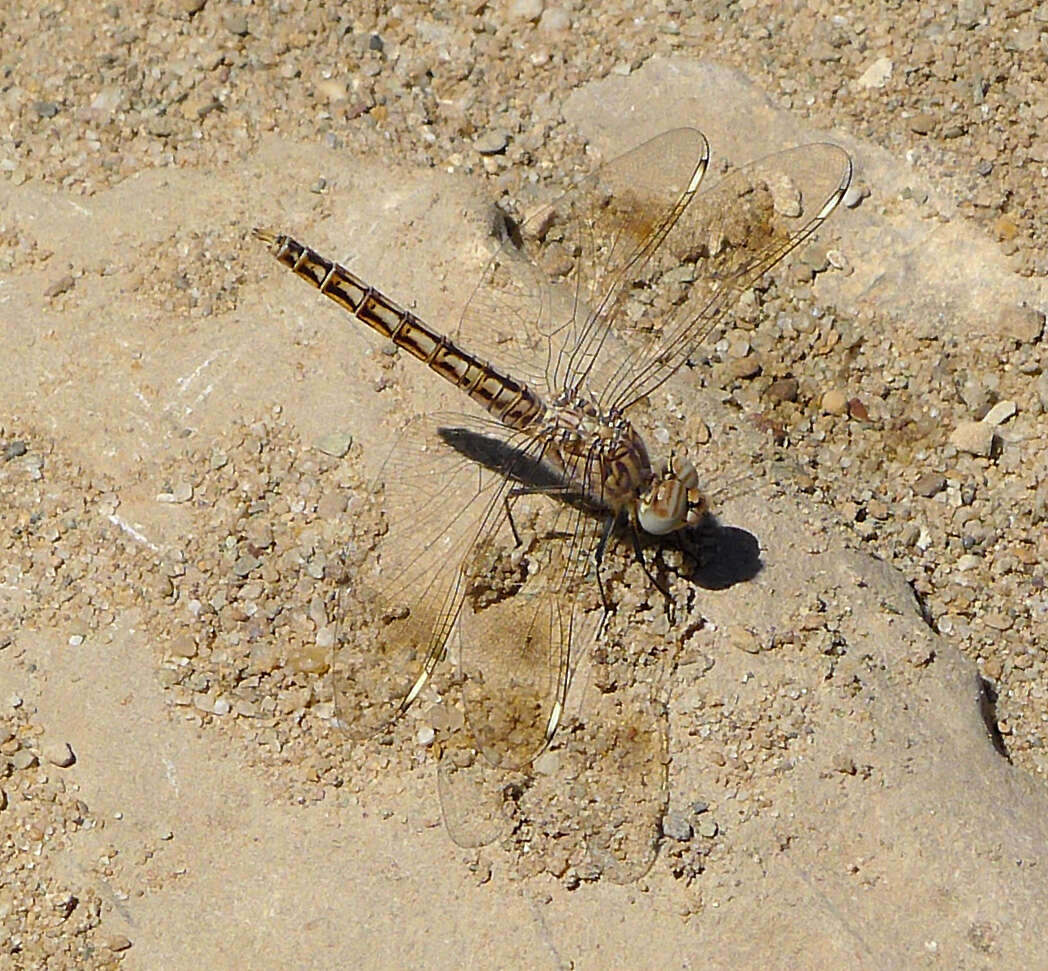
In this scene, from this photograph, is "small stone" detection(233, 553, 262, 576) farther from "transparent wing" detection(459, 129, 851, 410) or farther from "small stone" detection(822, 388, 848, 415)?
"small stone" detection(822, 388, 848, 415)

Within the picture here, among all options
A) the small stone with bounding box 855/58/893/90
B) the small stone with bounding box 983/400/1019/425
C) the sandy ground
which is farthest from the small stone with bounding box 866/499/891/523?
the small stone with bounding box 855/58/893/90

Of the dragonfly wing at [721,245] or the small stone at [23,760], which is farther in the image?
the dragonfly wing at [721,245]

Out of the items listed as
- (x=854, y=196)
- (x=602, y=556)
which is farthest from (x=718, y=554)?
(x=854, y=196)

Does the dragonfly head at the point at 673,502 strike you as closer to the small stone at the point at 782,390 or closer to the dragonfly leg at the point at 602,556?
the dragonfly leg at the point at 602,556

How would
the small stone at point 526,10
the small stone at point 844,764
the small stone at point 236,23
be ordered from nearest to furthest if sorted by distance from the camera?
the small stone at point 844,764
the small stone at point 236,23
the small stone at point 526,10

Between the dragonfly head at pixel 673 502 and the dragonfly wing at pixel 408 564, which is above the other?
the dragonfly head at pixel 673 502

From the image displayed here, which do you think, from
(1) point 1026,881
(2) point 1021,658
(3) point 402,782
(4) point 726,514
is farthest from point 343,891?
(2) point 1021,658

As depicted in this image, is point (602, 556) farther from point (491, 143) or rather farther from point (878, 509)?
point (491, 143)

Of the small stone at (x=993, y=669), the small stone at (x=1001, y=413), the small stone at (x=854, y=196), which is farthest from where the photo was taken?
the small stone at (x=854, y=196)

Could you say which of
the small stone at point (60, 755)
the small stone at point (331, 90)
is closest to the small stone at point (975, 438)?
the small stone at point (331, 90)
